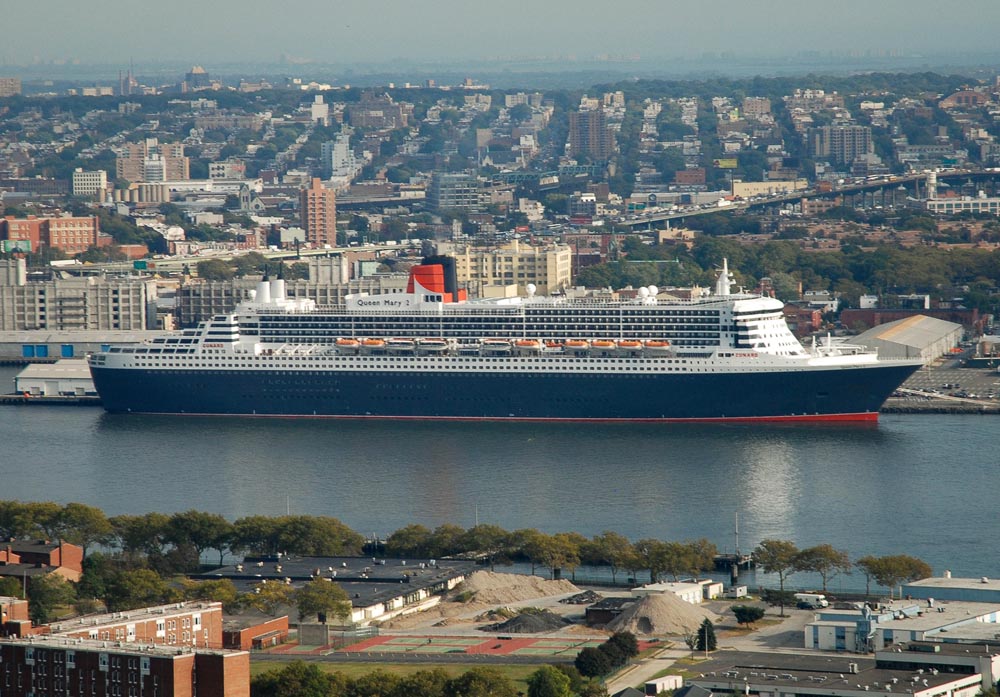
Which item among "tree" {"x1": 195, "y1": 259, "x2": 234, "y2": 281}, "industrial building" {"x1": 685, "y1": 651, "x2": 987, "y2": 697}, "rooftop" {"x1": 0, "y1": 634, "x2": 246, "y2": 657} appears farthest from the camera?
"tree" {"x1": 195, "y1": 259, "x2": 234, "y2": 281}

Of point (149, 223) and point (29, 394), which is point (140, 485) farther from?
point (149, 223)

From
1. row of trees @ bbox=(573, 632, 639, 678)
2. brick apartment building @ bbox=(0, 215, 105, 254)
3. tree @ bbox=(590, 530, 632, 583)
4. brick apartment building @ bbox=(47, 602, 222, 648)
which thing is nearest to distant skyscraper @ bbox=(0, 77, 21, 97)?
brick apartment building @ bbox=(0, 215, 105, 254)

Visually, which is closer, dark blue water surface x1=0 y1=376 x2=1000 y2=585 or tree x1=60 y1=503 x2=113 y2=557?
tree x1=60 y1=503 x2=113 y2=557

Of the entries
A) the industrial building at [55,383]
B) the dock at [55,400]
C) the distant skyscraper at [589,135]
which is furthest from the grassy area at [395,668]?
the distant skyscraper at [589,135]

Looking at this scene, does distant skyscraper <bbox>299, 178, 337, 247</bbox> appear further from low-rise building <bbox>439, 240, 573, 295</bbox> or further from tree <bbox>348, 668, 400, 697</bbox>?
tree <bbox>348, 668, 400, 697</bbox>

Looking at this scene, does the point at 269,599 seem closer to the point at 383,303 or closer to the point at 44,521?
the point at 44,521

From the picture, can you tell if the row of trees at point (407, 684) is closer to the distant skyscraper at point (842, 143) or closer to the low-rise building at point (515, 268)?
the low-rise building at point (515, 268)

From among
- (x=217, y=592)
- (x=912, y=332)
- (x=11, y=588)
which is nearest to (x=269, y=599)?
(x=217, y=592)
